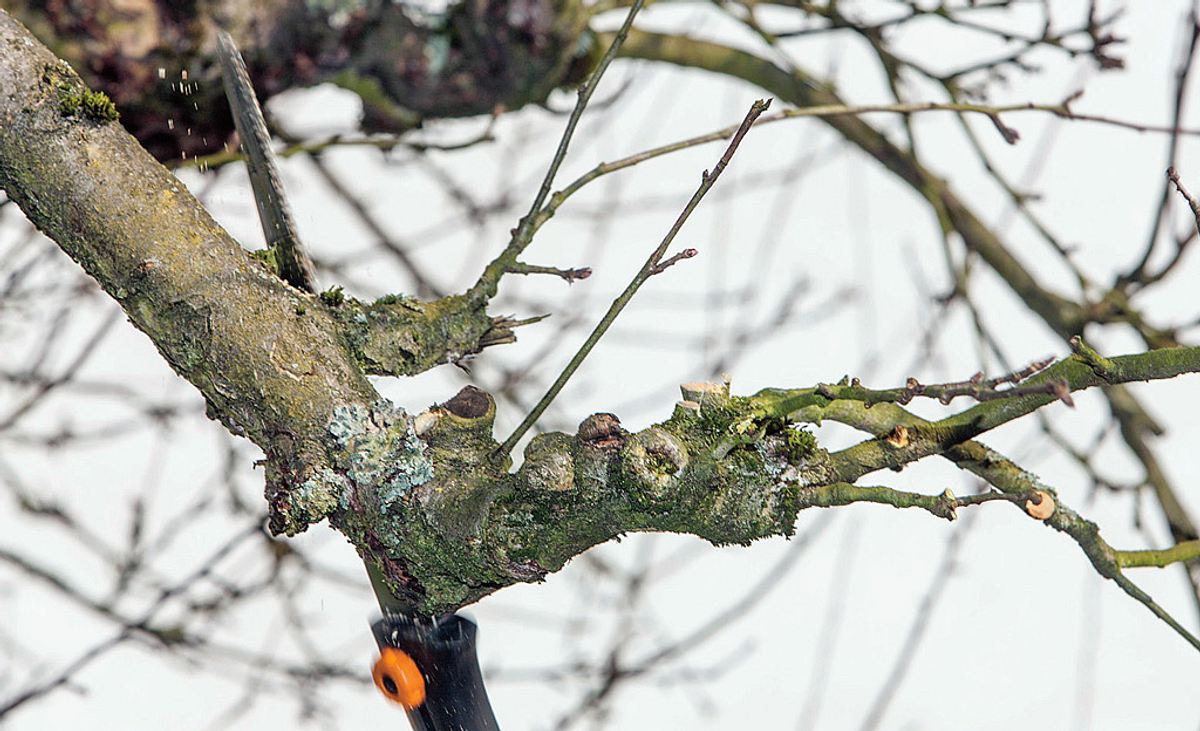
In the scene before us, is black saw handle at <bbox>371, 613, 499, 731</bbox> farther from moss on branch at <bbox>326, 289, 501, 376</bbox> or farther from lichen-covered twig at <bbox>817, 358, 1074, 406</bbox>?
lichen-covered twig at <bbox>817, 358, 1074, 406</bbox>

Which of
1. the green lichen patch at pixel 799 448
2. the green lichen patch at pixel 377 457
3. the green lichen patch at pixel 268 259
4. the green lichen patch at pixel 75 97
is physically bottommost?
the green lichen patch at pixel 799 448

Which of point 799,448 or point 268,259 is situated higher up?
point 268,259

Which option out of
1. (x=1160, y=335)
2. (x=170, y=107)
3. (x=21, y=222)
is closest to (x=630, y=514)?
(x=1160, y=335)

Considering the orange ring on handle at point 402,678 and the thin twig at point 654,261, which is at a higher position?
the thin twig at point 654,261

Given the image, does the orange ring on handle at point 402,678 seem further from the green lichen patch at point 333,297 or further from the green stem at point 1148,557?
the green stem at point 1148,557

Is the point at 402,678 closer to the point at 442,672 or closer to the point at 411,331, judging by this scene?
the point at 442,672

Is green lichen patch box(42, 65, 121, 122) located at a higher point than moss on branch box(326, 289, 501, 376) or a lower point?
higher

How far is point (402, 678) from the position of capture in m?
0.91

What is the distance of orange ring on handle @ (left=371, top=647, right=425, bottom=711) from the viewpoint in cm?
91

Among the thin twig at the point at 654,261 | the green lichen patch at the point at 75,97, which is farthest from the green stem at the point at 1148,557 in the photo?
the green lichen patch at the point at 75,97

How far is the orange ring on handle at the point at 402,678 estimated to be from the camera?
91 centimetres

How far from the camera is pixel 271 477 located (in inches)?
34.6

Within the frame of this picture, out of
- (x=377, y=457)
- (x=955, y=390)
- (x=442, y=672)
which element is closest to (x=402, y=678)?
(x=442, y=672)

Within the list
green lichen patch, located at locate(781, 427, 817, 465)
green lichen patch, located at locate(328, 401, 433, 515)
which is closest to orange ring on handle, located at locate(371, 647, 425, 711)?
green lichen patch, located at locate(328, 401, 433, 515)
